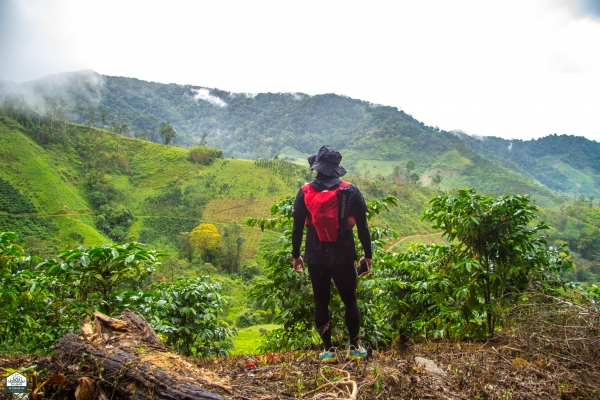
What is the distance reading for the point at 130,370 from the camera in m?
2.08

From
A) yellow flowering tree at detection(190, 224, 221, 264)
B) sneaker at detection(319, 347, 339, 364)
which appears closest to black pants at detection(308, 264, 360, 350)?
sneaker at detection(319, 347, 339, 364)

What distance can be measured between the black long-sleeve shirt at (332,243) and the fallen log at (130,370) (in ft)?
4.20

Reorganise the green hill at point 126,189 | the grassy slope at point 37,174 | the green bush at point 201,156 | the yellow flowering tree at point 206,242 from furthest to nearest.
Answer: the green bush at point 201,156 → the grassy slope at point 37,174 → the green hill at point 126,189 → the yellow flowering tree at point 206,242

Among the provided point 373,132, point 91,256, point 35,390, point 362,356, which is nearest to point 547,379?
point 362,356

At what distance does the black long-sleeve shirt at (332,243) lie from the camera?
3.12 metres

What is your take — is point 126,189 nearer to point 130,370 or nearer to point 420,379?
point 130,370

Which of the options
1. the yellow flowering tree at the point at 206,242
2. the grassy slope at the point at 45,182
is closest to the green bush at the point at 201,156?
the grassy slope at the point at 45,182

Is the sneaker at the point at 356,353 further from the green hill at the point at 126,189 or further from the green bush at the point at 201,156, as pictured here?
the green bush at the point at 201,156

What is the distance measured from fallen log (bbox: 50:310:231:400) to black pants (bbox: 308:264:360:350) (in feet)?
4.04

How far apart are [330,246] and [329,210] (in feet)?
1.09

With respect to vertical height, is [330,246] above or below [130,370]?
above

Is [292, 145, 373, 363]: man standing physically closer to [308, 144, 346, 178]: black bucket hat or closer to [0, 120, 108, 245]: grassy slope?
[308, 144, 346, 178]: black bucket hat

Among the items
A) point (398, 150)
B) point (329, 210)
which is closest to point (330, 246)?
point (329, 210)

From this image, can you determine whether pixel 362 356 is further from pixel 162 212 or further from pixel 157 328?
pixel 162 212
